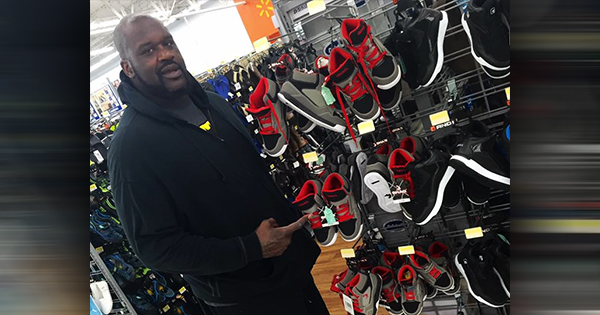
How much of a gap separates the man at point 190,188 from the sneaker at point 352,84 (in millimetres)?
417

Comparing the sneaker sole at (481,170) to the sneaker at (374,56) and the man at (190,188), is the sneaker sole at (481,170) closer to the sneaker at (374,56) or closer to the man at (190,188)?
the sneaker at (374,56)

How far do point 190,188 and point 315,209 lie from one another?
1.57 ft

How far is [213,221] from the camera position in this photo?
0.89m

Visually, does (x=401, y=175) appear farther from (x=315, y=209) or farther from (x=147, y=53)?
(x=147, y=53)

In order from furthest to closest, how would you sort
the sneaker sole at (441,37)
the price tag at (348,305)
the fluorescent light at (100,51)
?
1. the price tag at (348,305)
2. the sneaker sole at (441,37)
3. the fluorescent light at (100,51)

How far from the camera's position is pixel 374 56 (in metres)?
1.15

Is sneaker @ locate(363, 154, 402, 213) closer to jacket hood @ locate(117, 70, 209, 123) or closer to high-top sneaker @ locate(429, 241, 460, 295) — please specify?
high-top sneaker @ locate(429, 241, 460, 295)

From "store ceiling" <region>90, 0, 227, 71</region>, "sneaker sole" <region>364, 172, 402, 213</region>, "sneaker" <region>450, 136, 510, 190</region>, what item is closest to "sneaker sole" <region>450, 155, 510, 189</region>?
"sneaker" <region>450, 136, 510, 190</region>

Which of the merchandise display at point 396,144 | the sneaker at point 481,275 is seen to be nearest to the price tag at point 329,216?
the merchandise display at point 396,144

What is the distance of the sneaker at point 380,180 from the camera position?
49.1 inches

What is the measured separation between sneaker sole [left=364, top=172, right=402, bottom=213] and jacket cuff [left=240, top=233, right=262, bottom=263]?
54 centimetres

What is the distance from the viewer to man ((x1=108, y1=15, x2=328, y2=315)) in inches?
32.9

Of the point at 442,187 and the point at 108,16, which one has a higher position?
the point at 108,16

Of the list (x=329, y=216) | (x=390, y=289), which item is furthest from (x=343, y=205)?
(x=390, y=289)
